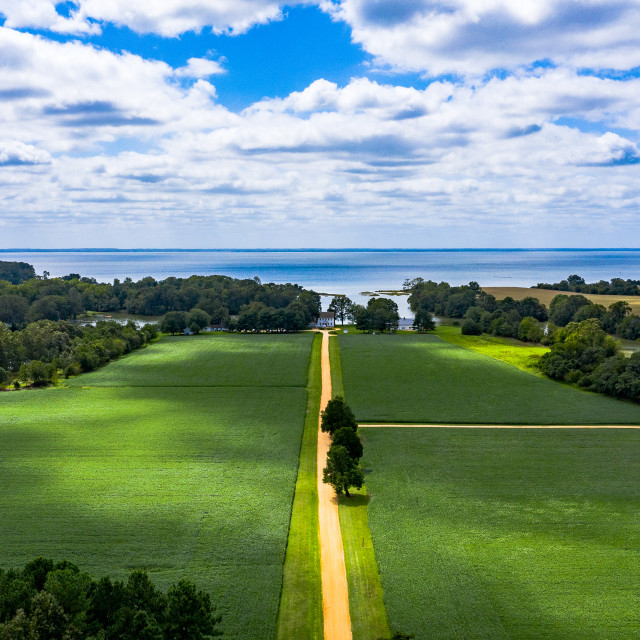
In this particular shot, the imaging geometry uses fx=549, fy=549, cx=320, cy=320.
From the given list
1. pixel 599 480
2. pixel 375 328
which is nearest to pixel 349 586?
pixel 599 480

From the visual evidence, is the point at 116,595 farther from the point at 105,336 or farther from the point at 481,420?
the point at 105,336

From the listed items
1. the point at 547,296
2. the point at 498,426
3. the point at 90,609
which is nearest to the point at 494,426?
the point at 498,426

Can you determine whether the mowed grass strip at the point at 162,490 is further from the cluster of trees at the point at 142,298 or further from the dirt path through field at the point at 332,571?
the cluster of trees at the point at 142,298

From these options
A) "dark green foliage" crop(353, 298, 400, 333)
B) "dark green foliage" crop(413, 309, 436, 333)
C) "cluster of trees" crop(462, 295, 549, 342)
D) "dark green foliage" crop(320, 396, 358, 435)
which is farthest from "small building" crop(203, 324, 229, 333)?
"dark green foliage" crop(320, 396, 358, 435)

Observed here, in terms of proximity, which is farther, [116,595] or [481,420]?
[481,420]

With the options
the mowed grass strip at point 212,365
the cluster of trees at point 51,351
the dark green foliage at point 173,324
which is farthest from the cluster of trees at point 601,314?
the cluster of trees at point 51,351

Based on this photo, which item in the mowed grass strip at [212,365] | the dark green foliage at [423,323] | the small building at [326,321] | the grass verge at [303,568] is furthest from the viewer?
the small building at [326,321]
